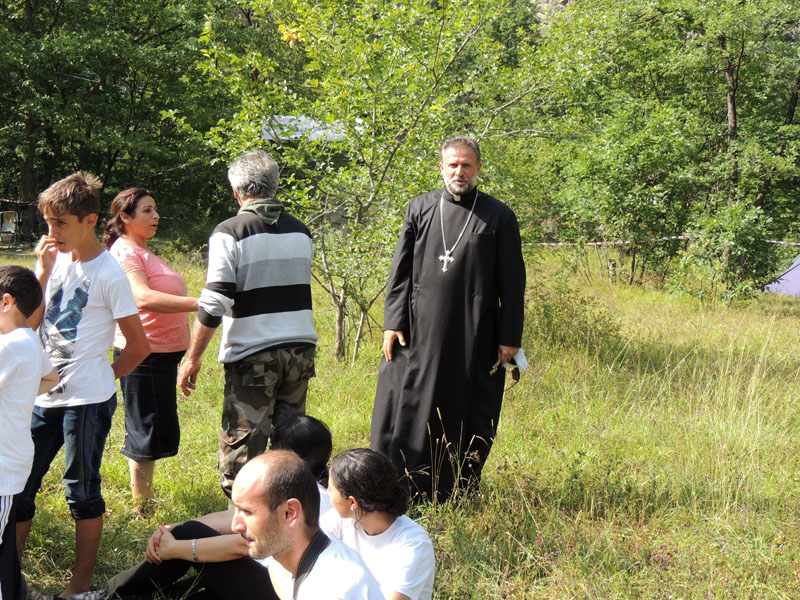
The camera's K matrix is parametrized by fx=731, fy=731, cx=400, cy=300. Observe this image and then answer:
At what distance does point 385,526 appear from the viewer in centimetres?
262

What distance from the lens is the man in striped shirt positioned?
3309 millimetres

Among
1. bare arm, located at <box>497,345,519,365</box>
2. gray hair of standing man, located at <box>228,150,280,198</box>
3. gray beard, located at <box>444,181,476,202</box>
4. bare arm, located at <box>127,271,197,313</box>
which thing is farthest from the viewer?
gray beard, located at <box>444,181,476,202</box>

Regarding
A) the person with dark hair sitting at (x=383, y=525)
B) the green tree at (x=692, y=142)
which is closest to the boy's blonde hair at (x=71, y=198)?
the person with dark hair sitting at (x=383, y=525)

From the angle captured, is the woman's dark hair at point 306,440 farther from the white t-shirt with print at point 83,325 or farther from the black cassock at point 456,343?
the black cassock at point 456,343

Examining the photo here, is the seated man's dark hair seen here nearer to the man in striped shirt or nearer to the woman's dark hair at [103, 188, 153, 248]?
the man in striped shirt

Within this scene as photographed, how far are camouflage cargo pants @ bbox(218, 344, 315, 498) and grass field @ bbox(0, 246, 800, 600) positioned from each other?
74 centimetres

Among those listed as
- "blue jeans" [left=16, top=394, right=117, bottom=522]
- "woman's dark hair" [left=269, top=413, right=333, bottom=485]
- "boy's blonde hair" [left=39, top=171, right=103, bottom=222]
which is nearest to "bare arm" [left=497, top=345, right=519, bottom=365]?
"woman's dark hair" [left=269, top=413, right=333, bottom=485]

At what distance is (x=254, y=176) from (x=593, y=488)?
2.52 metres

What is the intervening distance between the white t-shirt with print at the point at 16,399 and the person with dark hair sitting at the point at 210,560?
662 mm

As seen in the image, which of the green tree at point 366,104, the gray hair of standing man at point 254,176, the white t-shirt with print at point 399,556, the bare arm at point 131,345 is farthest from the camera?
the green tree at point 366,104

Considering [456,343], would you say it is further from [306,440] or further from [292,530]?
[292,530]

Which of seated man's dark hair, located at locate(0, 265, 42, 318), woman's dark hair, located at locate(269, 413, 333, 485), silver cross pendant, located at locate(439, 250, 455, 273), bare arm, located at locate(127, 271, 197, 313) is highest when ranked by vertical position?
silver cross pendant, located at locate(439, 250, 455, 273)

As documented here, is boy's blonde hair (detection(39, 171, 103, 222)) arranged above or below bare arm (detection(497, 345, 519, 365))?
above

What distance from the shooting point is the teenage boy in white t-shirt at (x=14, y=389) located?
8.26ft
